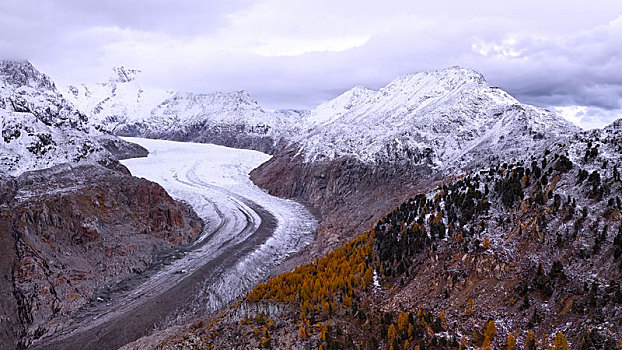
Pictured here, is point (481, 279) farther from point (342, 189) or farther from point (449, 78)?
point (449, 78)

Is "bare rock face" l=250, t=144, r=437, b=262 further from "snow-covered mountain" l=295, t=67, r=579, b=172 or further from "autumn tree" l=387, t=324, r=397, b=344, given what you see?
"autumn tree" l=387, t=324, r=397, b=344

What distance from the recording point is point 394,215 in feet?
107

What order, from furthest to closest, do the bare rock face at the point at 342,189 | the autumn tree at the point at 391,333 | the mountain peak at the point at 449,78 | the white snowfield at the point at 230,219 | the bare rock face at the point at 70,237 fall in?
the mountain peak at the point at 449,78
the bare rock face at the point at 342,189
the white snowfield at the point at 230,219
the bare rock face at the point at 70,237
the autumn tree at the point at 391,333

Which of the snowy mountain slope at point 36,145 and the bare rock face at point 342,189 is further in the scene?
the bare rock face at point 342,189

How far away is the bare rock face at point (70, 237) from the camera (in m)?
30.5

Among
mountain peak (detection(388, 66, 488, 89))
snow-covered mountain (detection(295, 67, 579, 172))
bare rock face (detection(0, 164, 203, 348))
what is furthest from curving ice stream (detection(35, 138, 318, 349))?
mountain peak (detection(388, 66, 488, 89))

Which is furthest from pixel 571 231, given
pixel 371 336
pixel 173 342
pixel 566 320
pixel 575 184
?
pixel 173 342

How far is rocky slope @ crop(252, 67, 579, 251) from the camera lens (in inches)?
1923

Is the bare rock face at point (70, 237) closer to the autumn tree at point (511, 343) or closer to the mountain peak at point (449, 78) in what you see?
the autumn tree at point (511, 343)

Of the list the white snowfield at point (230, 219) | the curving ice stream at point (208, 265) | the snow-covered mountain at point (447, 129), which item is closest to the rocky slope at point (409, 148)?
the snow-covered mountain at point (447, 129)

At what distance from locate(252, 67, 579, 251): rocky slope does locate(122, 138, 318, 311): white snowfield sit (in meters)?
4.78

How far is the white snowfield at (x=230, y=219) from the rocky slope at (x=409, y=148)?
4779mm

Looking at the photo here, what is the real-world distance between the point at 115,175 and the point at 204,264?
2004cm

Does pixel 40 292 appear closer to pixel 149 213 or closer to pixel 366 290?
pixel 149 213
